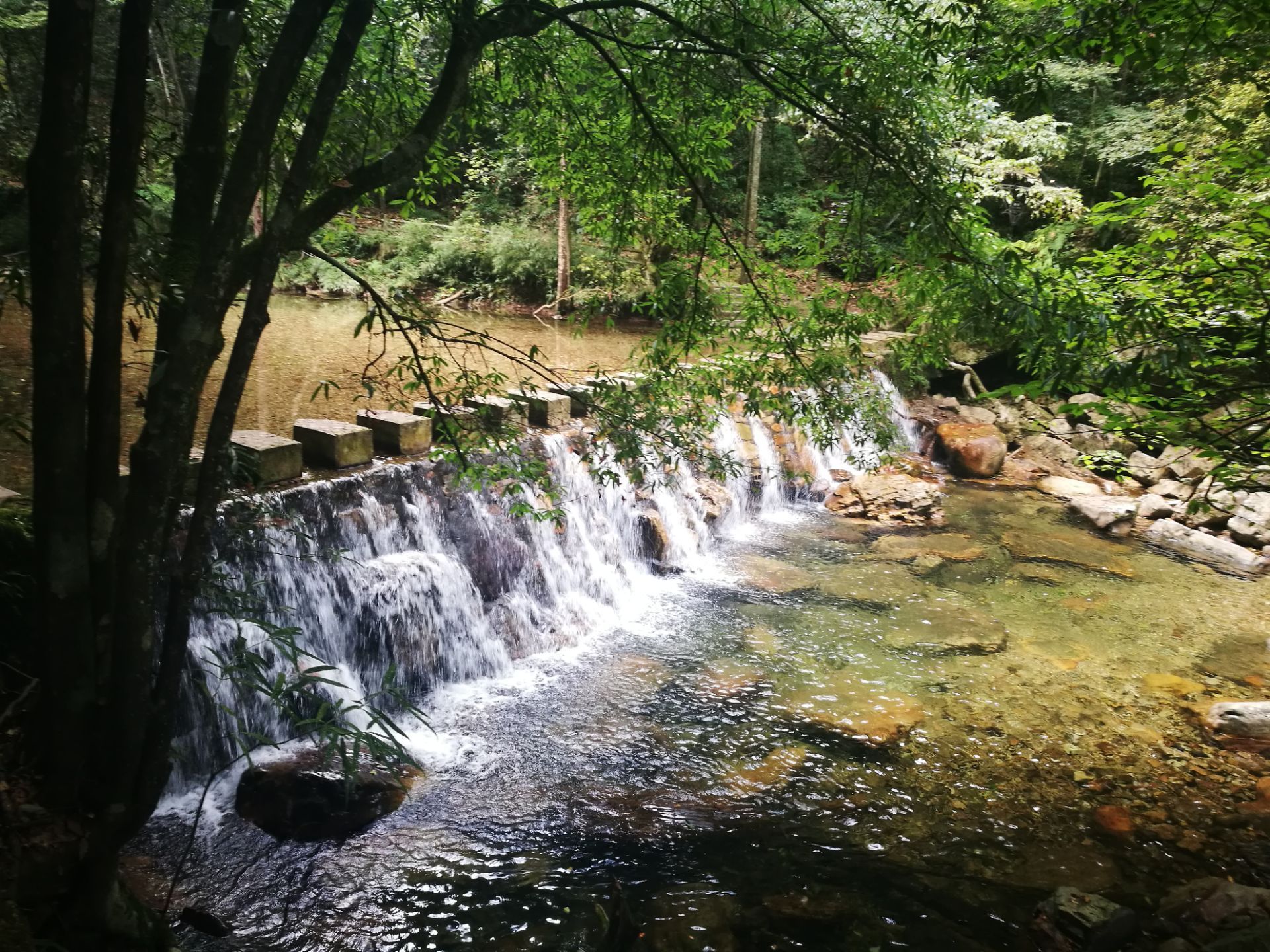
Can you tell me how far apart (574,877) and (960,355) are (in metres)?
14.3

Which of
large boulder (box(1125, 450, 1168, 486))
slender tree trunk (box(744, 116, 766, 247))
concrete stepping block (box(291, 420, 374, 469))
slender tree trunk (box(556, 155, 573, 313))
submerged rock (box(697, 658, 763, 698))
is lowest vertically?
submerged rock (box(697, 658, 763, 698))

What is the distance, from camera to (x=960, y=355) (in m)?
15.7

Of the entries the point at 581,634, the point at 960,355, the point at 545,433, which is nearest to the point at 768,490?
the point at 545,433

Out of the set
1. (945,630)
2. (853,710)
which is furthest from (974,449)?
(853,710)

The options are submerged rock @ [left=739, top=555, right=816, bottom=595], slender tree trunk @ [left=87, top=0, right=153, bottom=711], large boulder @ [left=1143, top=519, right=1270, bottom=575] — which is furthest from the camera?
large boulder @ [left=1143, top=519, right=1270, bottom=575]

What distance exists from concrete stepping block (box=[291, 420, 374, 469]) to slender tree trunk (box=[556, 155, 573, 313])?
10.5 m

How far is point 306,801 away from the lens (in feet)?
14.9

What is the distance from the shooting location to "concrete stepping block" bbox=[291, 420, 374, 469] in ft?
21.9

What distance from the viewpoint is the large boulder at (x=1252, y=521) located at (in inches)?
414

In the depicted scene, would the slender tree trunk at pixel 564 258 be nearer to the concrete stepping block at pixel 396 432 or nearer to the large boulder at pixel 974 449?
the large boulder at pixel 974 449

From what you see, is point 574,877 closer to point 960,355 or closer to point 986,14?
point 986,14

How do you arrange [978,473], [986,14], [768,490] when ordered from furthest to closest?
1. [978,473]
2. [768,490]
3. [986,14]

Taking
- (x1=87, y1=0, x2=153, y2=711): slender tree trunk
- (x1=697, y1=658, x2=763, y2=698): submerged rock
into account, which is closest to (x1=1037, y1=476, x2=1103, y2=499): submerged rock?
(x1=697, y1=658, x2=763, y2=698): submerged rock

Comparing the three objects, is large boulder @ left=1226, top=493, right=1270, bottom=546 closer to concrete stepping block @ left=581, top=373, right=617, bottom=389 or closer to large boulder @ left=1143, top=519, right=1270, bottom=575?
large boulder @ left=1143, top=519, right=1270, bottom=575
